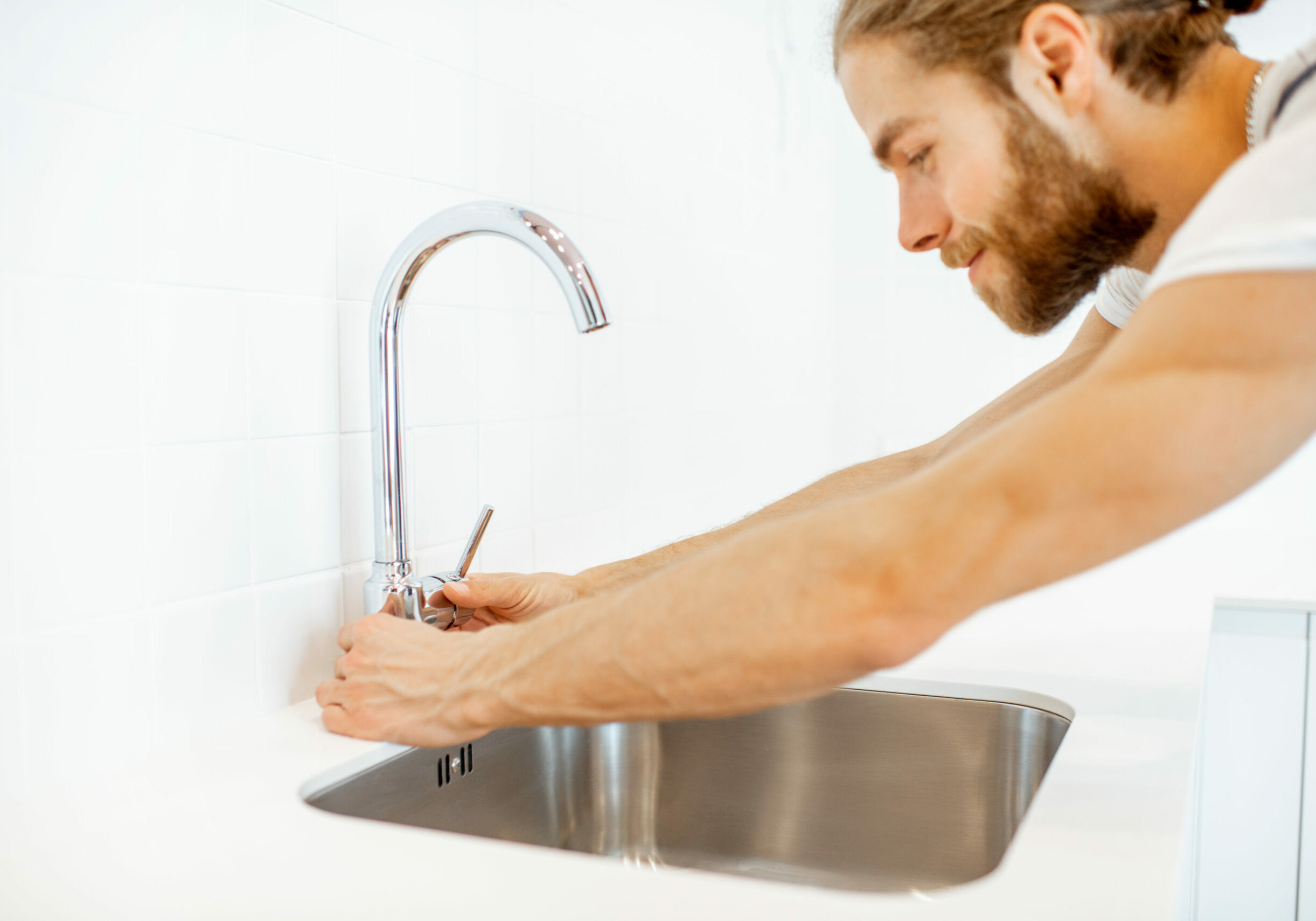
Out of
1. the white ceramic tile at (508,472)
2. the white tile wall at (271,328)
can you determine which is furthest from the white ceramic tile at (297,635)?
the white ceramic tile at (508,472)

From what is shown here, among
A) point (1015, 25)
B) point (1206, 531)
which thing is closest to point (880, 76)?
point (1015, 25)

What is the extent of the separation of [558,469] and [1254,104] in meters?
0.81

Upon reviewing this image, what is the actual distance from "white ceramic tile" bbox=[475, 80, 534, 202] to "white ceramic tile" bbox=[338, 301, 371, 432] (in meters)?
0.23

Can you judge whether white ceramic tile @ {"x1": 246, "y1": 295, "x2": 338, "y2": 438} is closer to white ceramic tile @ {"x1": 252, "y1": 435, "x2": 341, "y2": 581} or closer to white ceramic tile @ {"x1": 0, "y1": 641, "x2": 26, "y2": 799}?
white ceramic tile @ {"x1": 252, "y1": 435, "x2": 341, "y2": 581}

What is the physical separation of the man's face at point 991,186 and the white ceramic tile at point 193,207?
1.65 feet

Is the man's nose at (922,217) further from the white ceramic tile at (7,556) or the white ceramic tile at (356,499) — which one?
the white ceramic tile at (7,556)

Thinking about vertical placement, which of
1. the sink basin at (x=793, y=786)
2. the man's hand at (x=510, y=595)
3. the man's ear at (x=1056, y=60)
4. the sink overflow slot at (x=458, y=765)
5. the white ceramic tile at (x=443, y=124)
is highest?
the white ceramic tile at (x=443, y=124)

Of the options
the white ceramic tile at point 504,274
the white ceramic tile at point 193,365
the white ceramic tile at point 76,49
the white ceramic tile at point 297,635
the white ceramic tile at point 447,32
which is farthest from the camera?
the white ceramic tile at point 504,274

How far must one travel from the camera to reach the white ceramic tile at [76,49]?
719 mm

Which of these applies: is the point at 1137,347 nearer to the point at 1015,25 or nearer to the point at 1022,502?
the point at 1022,502

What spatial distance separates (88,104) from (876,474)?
2.65ft

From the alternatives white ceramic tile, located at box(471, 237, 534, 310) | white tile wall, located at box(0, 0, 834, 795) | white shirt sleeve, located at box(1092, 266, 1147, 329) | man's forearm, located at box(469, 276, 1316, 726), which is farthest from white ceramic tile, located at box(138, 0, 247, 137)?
white shirt sleeve, located at box(1092, 266, 1147, 329)

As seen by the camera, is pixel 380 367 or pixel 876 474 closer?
pixel 380 367

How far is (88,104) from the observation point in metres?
0.76
